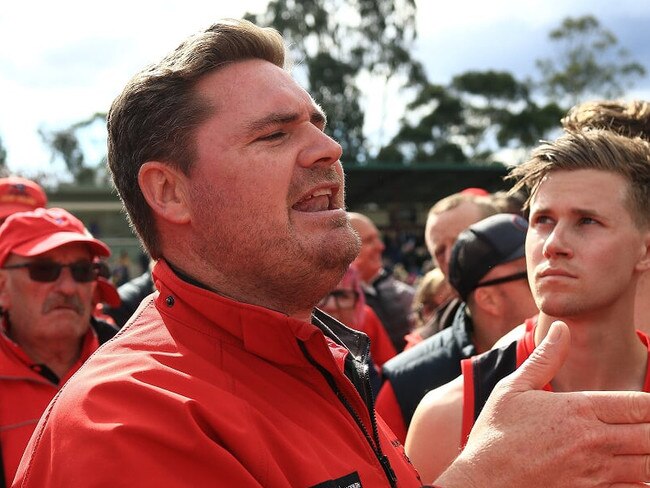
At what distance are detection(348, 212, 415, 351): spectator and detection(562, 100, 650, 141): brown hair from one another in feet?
8.89

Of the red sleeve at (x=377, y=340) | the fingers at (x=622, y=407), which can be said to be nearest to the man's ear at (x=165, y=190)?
the fingers at (x=622, y=407)

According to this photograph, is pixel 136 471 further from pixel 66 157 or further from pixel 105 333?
pixel 66 157

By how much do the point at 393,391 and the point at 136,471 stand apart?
2018 mm

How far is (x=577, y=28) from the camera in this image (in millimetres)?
38625

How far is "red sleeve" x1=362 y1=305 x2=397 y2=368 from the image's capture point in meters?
5.10

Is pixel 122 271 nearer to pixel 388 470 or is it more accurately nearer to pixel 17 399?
pixel 17 399

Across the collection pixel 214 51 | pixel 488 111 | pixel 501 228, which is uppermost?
pixel 214 51

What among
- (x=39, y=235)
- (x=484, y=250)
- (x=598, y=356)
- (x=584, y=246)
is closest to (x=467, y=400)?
(x=598, y=356)

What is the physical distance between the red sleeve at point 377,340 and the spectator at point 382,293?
674 mm

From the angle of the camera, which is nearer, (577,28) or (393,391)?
(393,391)

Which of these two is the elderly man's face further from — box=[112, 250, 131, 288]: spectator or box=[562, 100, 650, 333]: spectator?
box=[112, 250, 131, 288]: spectator

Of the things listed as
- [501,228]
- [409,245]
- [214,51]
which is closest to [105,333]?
[501,228]

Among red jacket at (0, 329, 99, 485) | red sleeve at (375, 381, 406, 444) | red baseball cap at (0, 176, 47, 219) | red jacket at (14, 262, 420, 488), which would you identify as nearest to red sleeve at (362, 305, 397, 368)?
red sleeve at (375, 381, 406, 444)

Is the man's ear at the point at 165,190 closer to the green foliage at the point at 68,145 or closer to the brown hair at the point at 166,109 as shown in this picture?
the brown hair at the point at 166,109
